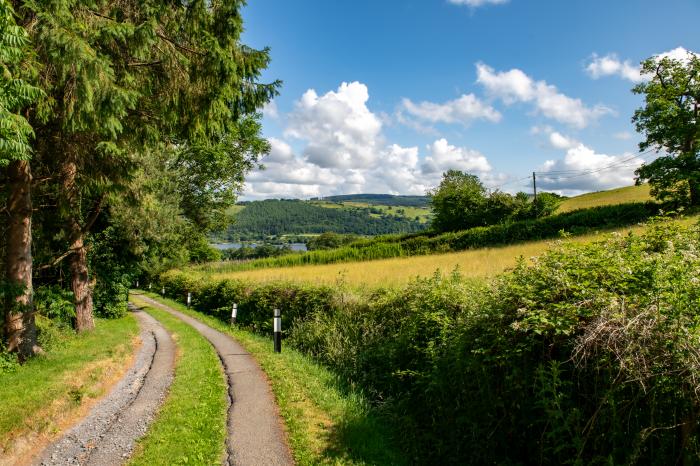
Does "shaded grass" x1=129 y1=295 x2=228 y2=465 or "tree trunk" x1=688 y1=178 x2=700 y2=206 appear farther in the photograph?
"tree trunk" x1=688 y1=178 x2=700 y2=206

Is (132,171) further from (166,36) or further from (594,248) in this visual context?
(594,248)

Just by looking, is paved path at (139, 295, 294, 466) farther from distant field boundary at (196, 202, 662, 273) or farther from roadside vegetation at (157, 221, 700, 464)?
distant field boundary at (196, 202, 662, 273)

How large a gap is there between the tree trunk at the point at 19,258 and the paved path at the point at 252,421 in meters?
4.68

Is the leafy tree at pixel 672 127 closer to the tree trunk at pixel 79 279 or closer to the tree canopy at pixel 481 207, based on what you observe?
the tree canopy at pixel 481 207

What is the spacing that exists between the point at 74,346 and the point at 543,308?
41.3 feet

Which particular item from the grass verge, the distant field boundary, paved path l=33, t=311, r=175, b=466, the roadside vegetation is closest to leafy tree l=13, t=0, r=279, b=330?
the grass verge

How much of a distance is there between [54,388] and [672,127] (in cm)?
3801

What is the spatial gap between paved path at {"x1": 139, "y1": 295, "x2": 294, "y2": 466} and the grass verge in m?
2.50

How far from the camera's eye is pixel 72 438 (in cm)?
575

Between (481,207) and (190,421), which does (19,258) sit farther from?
(481,207)

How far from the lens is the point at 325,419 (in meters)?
6.02

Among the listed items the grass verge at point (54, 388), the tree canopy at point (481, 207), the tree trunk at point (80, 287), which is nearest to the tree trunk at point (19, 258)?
the grass verge at point (54, 388)

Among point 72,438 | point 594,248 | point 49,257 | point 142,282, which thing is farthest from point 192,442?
point 142,282

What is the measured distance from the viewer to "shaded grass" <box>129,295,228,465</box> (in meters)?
4.92
